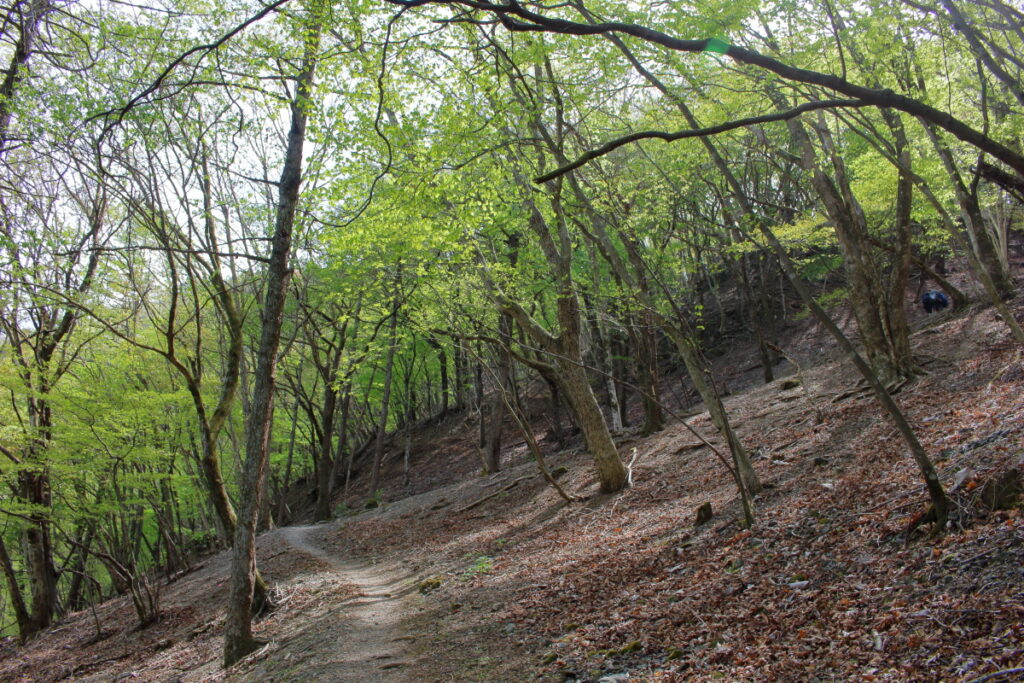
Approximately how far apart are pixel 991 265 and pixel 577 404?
34.9ft

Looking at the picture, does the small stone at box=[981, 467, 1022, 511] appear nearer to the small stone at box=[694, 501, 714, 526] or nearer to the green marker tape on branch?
the small stone at box=[694, 501, 714, 526]

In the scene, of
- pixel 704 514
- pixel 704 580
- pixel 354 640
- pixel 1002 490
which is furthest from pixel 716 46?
pixel 354 640

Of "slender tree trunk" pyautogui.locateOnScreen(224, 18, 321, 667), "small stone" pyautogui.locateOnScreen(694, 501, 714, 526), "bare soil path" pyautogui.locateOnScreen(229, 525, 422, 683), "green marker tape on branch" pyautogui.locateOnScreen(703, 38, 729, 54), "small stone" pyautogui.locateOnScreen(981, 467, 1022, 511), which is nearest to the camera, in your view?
"green marker tape on branch" pyautogui.locateOnScreen(703, 38, 729, 54)

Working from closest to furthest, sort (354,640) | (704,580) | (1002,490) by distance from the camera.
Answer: (1002,490), (704,580), (354,640)

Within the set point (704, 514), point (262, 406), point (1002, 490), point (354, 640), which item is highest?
point (262, 406)

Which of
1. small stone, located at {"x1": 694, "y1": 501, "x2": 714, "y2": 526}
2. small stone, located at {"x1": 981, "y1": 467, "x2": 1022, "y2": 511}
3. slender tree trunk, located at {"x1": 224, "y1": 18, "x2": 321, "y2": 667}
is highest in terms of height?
slender tree trunk, located at {"x1": 224, "y1": 18, "x2": 321, "y2": 667}

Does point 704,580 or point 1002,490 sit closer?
point 1002,490

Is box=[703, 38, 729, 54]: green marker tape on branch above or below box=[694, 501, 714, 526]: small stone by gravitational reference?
above

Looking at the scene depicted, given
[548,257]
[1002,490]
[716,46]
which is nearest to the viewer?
[716,46]

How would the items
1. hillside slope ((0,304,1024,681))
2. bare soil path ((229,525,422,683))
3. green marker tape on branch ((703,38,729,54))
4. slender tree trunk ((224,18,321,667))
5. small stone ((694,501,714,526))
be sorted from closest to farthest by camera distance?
green marker tape on branch ((703,38,729,54))
hillside slope ((0,304,1024,681))
bare soil path ((229,525,422,683))
slender tree trunk ((224,18,321,667))
small stone ((694,501,714,526))

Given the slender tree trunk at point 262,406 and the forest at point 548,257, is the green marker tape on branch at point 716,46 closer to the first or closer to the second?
the forest at point 548,257

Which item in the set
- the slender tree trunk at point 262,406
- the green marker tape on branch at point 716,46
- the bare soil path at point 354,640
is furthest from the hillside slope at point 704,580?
the green marker tape on branch at point 716,46

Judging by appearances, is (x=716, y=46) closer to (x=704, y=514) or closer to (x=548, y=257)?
(x=704, y=514)

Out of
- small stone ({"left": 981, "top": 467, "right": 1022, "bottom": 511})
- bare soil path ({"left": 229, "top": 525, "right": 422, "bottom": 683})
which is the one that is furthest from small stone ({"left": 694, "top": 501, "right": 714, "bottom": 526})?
bare soil path ({"left": 229, "top": 525, "right": 422, "bottom": 683})
